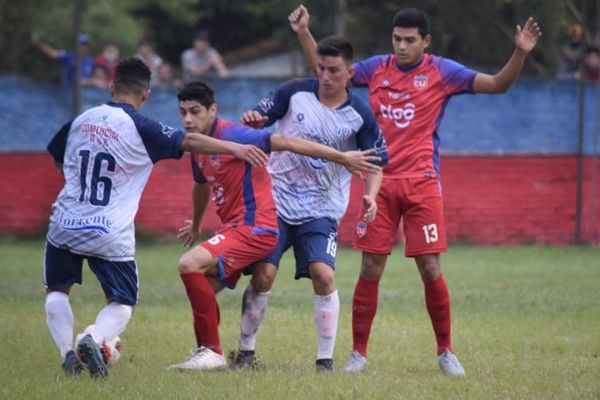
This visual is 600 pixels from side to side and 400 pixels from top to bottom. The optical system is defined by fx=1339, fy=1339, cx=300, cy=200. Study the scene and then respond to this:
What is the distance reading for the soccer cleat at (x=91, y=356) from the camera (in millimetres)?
7832

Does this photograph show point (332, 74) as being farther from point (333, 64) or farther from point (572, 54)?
point (572, 54)

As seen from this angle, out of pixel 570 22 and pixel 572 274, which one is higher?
pixel 570 22

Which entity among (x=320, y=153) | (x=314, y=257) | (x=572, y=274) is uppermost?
(x=320, y=153)

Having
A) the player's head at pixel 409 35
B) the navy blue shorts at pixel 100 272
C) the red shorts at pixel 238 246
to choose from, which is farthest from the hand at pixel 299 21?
the navy blue shorts at pixel 100 272

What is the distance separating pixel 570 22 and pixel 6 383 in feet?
55.5

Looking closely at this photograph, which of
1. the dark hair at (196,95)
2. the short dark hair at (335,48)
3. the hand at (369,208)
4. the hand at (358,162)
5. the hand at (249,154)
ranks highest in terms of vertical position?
the short dark hair at (335,48)

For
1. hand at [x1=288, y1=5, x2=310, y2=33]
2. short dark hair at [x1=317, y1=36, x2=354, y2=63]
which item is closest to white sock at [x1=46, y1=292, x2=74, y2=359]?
short dark hair at [x1=317, y1=36, x2=354, y2=63]

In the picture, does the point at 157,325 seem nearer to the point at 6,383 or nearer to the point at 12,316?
the point at 12,316

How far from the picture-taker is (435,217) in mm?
8852

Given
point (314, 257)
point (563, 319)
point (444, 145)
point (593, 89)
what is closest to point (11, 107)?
point (444, 145)

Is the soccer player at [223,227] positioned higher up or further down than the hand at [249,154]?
further down

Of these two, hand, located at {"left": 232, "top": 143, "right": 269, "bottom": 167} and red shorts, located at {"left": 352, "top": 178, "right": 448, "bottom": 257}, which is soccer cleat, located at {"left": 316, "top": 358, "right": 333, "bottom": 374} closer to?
red shorts, located at {"left": 352, "top": 178, "right": 448, "bottom": 257}

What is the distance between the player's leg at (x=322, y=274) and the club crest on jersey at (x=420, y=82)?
43.0 inches

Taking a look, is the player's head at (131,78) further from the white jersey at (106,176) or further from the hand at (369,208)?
the hand at (369,208)
